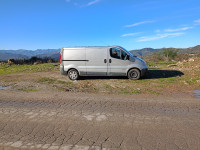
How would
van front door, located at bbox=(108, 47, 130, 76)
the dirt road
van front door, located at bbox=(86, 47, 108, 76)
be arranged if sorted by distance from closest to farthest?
the dirt road → van front door, located at bbox=(108, 47, 130, 76) → van front door, located at bbox=(86, 47, 108, 76)

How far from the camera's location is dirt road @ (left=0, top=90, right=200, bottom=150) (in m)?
3.11

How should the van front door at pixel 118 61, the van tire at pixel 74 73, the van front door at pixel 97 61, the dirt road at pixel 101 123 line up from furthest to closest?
the van tire at pixel 74 73 → the van front door at pixel 97 61 → the van front door at pixel 118 61 → the dirt road at pixel 101 123

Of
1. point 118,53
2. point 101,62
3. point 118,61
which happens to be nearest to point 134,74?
point 118,61

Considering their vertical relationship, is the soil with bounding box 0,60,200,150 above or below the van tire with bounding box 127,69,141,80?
below

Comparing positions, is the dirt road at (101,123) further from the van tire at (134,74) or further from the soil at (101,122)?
the van tire at (134,74)

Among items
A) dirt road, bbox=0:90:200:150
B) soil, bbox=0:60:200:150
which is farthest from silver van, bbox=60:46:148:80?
dirt road, bbox=0:90:200:150

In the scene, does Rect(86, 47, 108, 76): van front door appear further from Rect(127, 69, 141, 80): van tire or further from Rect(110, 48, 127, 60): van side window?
Rect(127, 69, 141, 80): van tire

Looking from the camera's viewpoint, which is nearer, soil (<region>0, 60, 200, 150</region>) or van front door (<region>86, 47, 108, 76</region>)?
soil (<region>0, 60, 200, 150</region>)

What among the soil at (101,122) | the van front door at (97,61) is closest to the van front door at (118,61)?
the van front door at (97,61)

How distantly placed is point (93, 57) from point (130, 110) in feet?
18.4

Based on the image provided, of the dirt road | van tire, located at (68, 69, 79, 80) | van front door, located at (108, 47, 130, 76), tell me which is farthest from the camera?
van tire, located at (68, 69, 79, 80)

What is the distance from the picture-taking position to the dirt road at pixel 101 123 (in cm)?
311

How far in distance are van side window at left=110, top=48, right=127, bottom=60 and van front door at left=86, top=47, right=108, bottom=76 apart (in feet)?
1.22

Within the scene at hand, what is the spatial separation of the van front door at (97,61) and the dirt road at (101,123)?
12.9 ft
